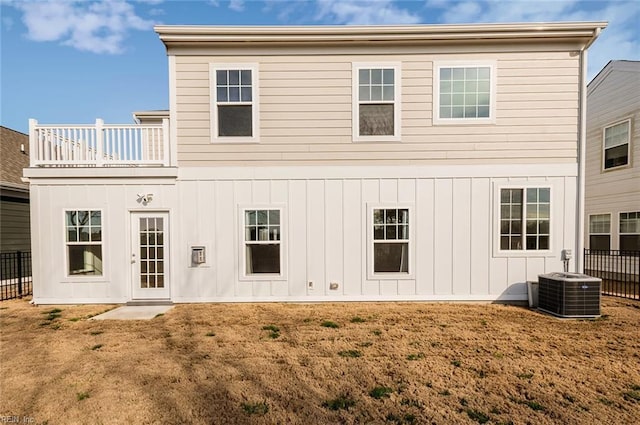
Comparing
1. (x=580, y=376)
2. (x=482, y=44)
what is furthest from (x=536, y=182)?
(x=580, y=376)

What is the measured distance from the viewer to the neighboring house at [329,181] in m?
6.24

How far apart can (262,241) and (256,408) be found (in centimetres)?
384

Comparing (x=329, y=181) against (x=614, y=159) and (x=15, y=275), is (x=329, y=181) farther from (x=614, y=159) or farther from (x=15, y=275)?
(x=15, y=275)

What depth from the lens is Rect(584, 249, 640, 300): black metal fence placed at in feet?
26.2

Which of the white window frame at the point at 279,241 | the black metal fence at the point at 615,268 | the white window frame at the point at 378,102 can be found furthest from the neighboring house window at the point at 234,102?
the black metal fence at the point at 615,268

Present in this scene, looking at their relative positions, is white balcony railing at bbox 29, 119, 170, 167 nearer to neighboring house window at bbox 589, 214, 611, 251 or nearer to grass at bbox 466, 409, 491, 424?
grass at bbox 466, 409, 491, 424

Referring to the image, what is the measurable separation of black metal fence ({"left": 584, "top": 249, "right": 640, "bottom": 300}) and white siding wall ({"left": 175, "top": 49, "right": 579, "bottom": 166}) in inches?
180

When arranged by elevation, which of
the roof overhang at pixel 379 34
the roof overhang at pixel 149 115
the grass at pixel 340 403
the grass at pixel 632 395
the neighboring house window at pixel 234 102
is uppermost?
the roof overhang at pixel 379 34

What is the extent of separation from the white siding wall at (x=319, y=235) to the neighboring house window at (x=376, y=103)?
2.91ft

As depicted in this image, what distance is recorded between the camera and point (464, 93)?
6.30m

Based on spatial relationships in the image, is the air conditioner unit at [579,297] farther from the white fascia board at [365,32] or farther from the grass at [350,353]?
the white fascia board at [365,32]

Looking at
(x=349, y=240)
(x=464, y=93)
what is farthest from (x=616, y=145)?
(x=349, y=240)

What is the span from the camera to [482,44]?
20.4 ft

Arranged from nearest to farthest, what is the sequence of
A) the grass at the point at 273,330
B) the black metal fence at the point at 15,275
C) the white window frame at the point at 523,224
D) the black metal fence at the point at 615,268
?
the grass at the point at 273,330 < the white window frame at the point at 523,224 < the black metal fence at the point at 15,275 < the black metal fence at the point at 615,268
